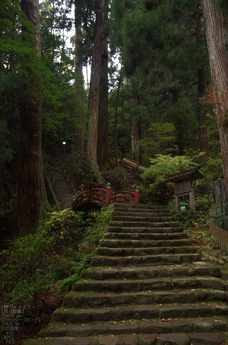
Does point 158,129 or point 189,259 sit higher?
point 158,129

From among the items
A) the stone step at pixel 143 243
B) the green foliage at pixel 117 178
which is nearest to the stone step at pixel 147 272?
the stone step at pixel 143 243

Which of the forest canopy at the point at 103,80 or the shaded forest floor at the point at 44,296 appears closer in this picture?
the shaded forest floor at the point at 44,296

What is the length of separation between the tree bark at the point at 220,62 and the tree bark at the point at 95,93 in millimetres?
9799

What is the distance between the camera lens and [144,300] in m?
4.57

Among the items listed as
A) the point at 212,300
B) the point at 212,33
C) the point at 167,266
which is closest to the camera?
the point at 212,300

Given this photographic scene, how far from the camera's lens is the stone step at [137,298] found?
444cm

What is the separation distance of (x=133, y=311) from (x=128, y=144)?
21728mm

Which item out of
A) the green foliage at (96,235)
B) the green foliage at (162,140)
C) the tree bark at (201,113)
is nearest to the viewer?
the green foliage at (96,235)

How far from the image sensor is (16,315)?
13.8ft

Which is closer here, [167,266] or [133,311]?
[133,311]

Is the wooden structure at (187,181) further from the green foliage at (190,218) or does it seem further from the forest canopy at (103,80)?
the forest canopy at (103,80)

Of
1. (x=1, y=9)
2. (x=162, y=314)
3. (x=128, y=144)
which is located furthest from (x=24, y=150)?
(x=128, y=144)

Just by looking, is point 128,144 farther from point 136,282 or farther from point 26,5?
point 136,282

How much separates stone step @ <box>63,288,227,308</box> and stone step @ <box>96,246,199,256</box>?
4.60ft
